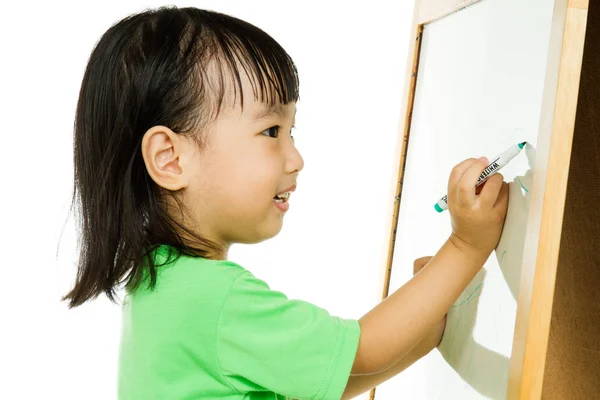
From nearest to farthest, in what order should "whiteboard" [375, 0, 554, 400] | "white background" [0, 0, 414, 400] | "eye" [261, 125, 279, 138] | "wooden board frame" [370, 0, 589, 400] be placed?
"wooden board frame" [370, 0, 589, 400]
"whiteboard" [375, 0, 554, 400]
"eye" [261, 125, 279, 138]
"white background" [0, 0, 414, 400]

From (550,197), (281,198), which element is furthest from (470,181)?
(281,198)

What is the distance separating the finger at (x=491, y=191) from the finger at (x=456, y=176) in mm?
26

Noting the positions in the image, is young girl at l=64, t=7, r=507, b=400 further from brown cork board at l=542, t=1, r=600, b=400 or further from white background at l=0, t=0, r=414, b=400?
white background at l=0, t=0, r=414, b=400

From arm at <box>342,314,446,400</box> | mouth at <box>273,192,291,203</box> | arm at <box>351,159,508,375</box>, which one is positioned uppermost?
mouth at <box>273,192,291,203</box>

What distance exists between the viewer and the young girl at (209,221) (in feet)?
2.66

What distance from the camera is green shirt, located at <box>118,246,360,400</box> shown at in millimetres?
803

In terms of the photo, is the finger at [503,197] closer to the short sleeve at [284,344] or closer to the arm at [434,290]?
the arm at [434,290]

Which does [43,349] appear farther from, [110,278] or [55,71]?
[110,278]

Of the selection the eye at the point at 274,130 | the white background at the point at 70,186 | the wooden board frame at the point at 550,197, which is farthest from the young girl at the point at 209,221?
the white background at the point at 70,186

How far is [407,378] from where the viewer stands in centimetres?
109

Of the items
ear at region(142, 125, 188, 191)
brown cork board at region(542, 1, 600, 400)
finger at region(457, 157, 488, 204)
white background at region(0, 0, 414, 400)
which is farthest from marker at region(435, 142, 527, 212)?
white background at region(0, 0, 414, 400)

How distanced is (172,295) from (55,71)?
110 cm

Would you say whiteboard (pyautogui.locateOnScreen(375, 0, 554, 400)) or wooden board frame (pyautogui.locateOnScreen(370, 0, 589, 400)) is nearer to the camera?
wooden board frame (pyautogui.locateOnScreen(370, 0, 589, 400))

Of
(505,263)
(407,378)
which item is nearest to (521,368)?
(505,263)
